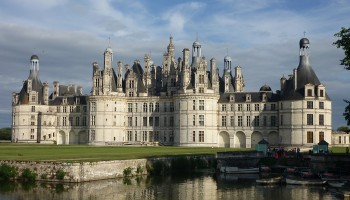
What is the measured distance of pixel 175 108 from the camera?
76875 millimetres

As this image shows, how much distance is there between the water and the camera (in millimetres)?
31894

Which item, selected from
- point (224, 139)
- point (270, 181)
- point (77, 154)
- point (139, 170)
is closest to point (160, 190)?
point (139, 170)

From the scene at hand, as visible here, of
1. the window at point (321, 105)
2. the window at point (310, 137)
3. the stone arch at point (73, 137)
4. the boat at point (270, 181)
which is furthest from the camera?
the stone arch at point (73, 137)

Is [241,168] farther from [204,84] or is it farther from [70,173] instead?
[204,84]

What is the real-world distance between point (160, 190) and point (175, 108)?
42418 mm

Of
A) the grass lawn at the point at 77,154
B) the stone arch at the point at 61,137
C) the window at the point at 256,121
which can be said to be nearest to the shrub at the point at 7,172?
the grass lawn at the point at 77,154

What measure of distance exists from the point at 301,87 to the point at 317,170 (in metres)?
27.6

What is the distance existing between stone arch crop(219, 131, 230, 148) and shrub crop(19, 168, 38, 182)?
143 feet

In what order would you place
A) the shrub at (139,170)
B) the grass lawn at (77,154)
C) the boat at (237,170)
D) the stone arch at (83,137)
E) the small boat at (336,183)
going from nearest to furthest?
the small boat at (336,183) → the grass lawn at (77,154) → the shrub at (139,170) → the boat at (237,170) → the stone arch at (83,137)

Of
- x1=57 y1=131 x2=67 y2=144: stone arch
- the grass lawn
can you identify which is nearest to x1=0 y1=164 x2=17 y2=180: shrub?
the grass lawn

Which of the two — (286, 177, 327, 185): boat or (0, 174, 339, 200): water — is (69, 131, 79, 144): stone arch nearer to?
(0, 174, 339, 200): water

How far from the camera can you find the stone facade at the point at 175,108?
2724 inches

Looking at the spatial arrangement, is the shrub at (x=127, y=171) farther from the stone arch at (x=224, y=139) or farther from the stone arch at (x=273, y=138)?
the stone arch at (x=224, y=139)

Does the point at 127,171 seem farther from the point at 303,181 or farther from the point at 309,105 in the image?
the point at 309,105
